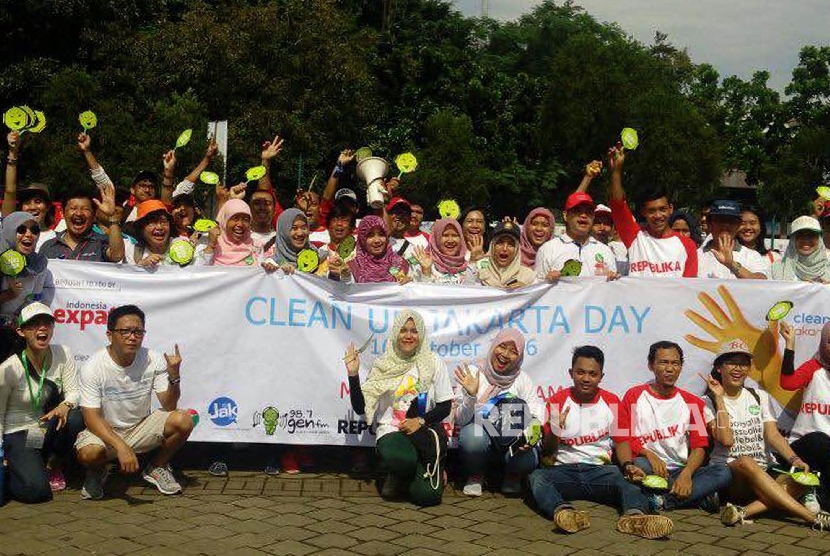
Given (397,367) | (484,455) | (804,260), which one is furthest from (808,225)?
(397,367)

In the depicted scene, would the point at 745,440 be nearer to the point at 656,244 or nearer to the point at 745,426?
the point at 745,426

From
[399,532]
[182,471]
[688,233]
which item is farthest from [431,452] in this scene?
[688,233]

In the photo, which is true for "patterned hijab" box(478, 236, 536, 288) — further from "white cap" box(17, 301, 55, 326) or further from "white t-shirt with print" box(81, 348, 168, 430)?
"white cap" box(17, 301, 55, 326)

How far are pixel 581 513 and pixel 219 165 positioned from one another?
9.17 meters

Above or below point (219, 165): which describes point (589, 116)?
above

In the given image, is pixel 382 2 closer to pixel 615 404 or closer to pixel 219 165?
pixel 219 165

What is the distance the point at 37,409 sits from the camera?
612cm

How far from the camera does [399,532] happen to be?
18.0 ft

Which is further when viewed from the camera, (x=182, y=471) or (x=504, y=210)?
(x=504, y=210)

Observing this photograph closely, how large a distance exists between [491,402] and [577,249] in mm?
1670

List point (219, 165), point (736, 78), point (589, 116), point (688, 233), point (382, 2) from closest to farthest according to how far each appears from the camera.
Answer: point (688, 233) < point (219, 165) < point (589, 116) < point (382, 2) < point (736, 78)

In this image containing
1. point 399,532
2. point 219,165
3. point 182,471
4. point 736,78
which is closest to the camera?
point 399,532

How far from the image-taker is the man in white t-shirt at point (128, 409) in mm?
5965

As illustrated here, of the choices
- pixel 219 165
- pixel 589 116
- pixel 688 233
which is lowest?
pixel 688 233
